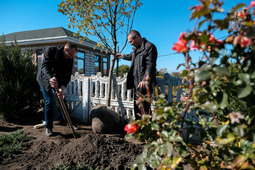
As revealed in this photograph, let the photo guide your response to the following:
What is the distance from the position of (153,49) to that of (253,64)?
1987mm

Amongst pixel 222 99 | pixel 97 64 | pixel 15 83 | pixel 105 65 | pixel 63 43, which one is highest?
pixel 63 43

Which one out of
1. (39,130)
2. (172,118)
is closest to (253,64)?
(172,118)

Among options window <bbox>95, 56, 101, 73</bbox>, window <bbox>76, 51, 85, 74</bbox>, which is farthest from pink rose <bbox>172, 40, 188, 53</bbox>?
window <bbox>95, 56, 101, 73</bbox>

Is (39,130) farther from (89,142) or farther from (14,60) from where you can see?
(14,60)

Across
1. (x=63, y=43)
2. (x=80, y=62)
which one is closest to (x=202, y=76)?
(x=63, y=43)

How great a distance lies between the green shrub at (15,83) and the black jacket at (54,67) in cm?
155

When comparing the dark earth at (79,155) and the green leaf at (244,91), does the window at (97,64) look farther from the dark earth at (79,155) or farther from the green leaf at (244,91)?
the green leaf at (244,91)

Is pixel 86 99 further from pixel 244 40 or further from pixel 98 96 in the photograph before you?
pixel 244 40

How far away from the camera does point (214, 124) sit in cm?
110

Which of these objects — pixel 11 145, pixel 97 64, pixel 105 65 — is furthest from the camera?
pixel 105 65

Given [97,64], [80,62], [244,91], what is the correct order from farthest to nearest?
[97,64] → [80,62] → [244,91]

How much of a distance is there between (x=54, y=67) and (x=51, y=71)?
0.40ft

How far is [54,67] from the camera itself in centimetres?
334

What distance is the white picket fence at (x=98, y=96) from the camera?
3740 millimetres
